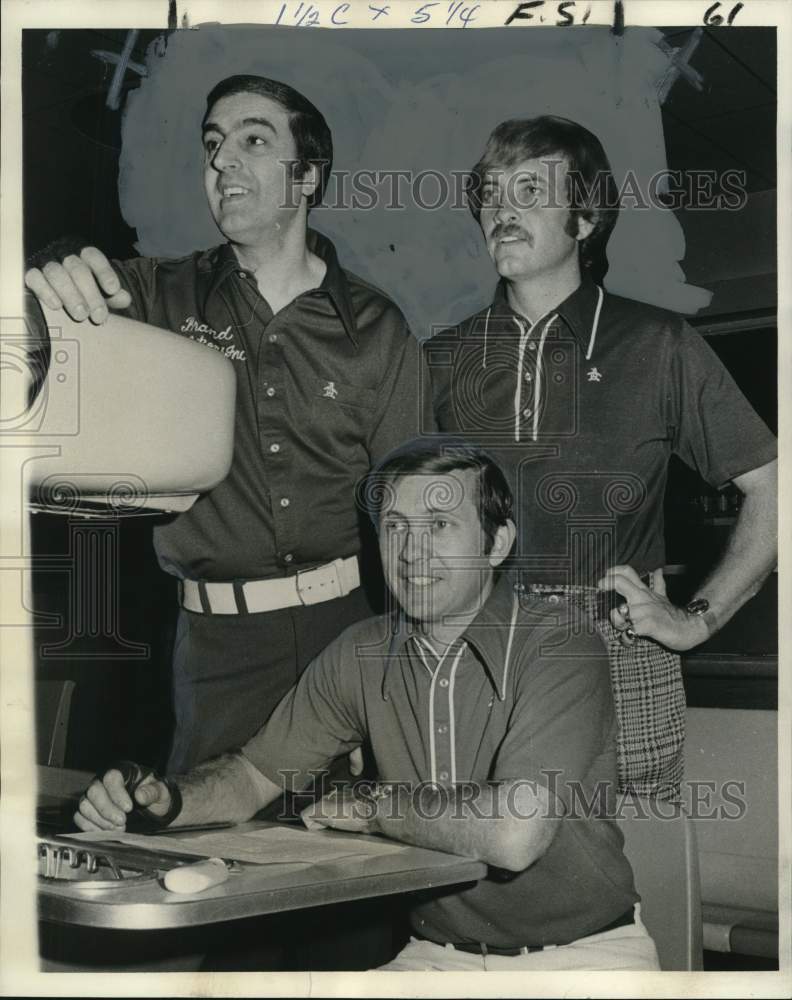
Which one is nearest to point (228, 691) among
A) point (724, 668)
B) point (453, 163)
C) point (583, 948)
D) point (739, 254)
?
point (583, 948)

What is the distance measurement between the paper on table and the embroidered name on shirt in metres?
1.06

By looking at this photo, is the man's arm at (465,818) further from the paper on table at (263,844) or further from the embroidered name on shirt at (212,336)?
the embroidered name on shirt at (212,336)

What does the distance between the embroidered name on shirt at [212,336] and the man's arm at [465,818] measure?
104 centimetres

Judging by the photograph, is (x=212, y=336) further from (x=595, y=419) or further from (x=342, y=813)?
(x=342, y=813)

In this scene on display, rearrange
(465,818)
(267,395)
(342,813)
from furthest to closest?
1. (267,395)
2. (342,813)
3. (465,818)

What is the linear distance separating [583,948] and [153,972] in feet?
3.15

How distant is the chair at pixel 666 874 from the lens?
2.47 metres

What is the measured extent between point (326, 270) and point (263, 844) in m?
1.29

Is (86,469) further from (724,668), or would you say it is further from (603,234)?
(724,668)

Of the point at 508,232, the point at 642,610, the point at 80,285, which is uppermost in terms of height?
the point at 508,232

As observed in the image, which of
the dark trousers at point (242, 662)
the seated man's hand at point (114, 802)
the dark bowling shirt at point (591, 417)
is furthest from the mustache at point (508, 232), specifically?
the seated man's hand at point (114, 802)

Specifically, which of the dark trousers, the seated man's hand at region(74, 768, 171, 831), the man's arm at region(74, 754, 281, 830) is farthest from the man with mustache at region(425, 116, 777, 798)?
the seated man's hand at region(74, 768, 171, 831)

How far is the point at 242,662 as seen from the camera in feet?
8.56

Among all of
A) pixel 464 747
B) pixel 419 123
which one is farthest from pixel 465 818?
pixel 419 123
